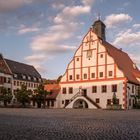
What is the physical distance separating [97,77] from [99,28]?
1122 cm

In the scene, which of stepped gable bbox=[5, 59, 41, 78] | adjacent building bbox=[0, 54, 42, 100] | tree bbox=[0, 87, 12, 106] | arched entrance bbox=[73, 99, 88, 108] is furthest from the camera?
Result: stepped gable bbox=[5, 59, 41, 78]

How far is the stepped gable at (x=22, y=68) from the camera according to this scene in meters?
85.0

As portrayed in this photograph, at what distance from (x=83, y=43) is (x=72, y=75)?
266 inches

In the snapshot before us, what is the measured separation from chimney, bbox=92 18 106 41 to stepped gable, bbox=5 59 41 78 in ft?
88.5

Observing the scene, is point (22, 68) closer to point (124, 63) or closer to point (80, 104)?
point (80, 104)

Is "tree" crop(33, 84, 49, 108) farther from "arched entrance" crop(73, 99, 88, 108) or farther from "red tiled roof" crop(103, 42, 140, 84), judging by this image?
"red tiled roof" crop(103, 42, 140, 84)

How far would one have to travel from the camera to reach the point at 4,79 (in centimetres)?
7931

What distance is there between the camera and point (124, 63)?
65.8 meters

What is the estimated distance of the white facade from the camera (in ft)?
194

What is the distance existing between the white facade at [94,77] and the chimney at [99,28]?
367 cm

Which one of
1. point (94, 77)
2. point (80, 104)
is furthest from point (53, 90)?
point (94, 77)

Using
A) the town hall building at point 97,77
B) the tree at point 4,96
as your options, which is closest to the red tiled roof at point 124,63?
the town hall building at point 97,77

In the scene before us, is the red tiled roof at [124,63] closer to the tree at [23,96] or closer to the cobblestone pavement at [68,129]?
the tree at [23,96]

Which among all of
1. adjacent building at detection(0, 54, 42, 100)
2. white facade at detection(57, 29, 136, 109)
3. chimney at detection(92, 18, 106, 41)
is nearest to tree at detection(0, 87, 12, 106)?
adjacent building at detection(0, 54, 42, 100)
